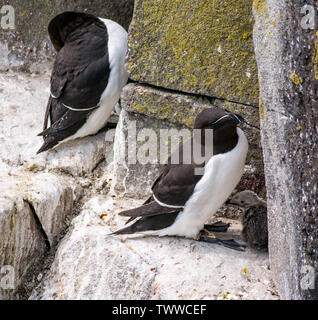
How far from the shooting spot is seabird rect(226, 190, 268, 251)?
365cm

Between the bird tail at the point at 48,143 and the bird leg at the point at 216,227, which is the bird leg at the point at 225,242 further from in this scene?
the bird tail at the point at 48,143

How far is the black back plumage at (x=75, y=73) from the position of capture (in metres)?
4.52

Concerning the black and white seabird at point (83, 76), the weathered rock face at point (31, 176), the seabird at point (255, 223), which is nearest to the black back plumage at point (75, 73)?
the black and white seabird at point (83, 76)

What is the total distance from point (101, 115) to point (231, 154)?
1.46 metres

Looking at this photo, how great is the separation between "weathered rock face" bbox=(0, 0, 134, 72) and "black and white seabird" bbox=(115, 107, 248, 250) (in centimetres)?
202

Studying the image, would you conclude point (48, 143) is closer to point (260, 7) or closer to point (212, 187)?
point (212, 187)

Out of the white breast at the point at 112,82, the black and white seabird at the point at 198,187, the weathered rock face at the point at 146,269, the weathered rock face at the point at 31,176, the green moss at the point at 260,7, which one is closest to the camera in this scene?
the green moss at the point at 260,7

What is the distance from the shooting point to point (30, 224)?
389 centimetres

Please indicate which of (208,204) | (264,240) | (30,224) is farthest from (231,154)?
(30,224)

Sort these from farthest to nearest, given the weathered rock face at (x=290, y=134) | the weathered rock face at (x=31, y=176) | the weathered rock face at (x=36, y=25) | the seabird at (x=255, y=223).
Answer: the weathered rock face at (x=36, y=25), the weathered rock face at (x=31, y=176), the seabird at (x=255, y=223), the weathered rock face at (x=290, y=134)

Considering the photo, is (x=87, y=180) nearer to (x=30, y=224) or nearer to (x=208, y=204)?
(x=30, y=224)

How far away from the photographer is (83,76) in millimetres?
4512

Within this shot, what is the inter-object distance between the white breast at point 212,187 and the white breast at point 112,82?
124cm

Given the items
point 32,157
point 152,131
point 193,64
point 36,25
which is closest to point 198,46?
point 193,64
